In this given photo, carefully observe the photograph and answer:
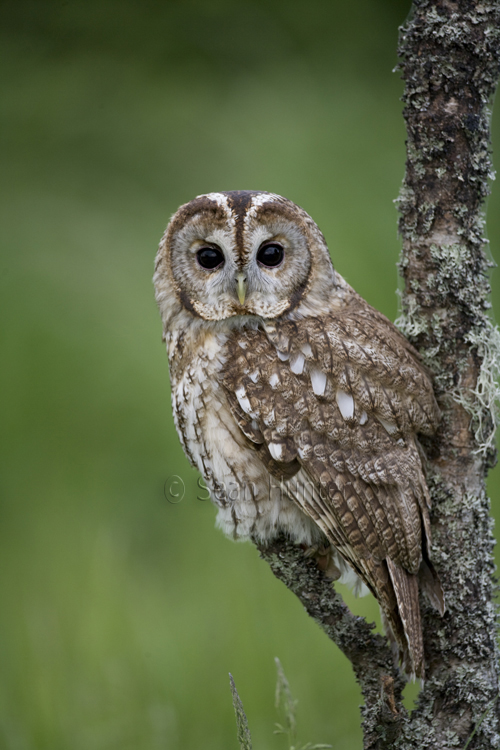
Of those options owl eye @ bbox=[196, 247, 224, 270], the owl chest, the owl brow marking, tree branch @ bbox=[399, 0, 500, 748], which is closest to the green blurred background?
the owl chest

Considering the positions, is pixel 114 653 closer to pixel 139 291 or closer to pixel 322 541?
pixel 322 541

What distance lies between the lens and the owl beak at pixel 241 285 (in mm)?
1341

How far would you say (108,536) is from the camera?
2326 millimetres

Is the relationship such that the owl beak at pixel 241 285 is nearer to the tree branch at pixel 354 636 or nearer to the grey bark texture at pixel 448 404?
the grey bark texture at pixel 448 404

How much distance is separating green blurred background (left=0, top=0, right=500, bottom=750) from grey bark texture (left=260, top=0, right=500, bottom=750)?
0.83 meters

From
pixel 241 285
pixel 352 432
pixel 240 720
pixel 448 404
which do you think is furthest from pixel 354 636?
pixel 241 285

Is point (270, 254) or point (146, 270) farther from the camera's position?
point (146, 270)

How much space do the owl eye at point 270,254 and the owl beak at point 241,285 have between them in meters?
0.07

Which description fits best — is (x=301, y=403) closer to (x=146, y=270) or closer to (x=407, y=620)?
(x=407, y=620)

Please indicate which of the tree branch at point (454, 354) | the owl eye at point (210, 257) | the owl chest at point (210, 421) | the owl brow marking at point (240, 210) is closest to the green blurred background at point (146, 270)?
the owl chest at point (210, 421)

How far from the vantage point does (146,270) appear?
2686mm

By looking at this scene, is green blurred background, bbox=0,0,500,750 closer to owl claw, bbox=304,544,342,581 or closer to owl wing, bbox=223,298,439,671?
owl claw, bbox=304,544,342,581

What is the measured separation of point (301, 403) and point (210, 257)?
1.22 feet

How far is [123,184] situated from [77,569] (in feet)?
5.11
